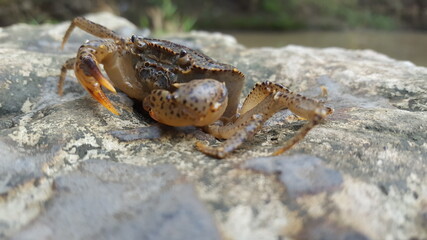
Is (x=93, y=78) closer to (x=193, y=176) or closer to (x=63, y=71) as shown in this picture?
(x=63, y=71)

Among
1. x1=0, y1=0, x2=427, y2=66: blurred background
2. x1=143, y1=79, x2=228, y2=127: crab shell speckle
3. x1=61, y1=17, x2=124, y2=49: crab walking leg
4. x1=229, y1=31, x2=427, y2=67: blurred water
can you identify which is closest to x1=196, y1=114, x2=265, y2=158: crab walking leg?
x1=143, y1=79, x2=228, y2=127: crab shell speckle

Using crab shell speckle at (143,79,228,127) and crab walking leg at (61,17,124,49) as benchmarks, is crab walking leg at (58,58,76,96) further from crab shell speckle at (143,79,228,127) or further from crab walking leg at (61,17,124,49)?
crab shell speckle at (143,79,228,127)

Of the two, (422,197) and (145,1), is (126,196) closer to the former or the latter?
(422,197)

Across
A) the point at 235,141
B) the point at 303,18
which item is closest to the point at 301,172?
the point at 235,141

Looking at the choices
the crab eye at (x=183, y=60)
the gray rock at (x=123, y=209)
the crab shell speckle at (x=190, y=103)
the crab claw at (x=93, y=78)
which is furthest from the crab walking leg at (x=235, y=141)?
the crab claw at (x=93, y=78)

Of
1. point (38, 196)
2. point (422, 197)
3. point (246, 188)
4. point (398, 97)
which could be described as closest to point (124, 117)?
point (38, 196)

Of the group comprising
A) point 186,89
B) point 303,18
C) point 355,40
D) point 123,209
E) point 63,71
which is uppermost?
point 186,89

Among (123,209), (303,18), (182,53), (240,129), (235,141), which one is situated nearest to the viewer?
(123,209)
